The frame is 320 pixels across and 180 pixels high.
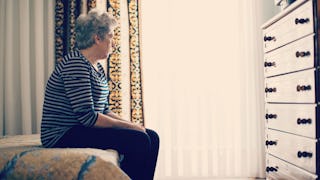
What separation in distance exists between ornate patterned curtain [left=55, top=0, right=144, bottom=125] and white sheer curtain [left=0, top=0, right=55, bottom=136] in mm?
137

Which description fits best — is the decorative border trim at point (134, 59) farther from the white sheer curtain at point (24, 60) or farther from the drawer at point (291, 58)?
the drawer at point (291, 58)

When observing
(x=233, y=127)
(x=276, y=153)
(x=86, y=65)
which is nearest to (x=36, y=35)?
(x=86, y=65)

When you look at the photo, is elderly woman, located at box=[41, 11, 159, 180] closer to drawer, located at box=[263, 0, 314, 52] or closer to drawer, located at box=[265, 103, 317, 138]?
drawer, located at box=[265, 103, 317, 138]

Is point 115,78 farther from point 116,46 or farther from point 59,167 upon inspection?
point 59,167

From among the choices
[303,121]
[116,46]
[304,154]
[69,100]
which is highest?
[116,46]

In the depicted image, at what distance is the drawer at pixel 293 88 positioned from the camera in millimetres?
1787

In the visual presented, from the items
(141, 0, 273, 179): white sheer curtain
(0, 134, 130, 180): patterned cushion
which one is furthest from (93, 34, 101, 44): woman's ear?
(141, 0, 273, 179): white sheer curtain

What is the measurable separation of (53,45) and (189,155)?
5.25 feet

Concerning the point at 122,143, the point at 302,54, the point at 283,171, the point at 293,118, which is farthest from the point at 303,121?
the point at 122,143

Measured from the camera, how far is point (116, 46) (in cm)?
311

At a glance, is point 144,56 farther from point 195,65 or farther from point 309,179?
point 309,179

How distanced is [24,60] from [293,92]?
2275 mm

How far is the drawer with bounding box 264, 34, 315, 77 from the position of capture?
5.85 ft

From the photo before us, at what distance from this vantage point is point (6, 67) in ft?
10.3
